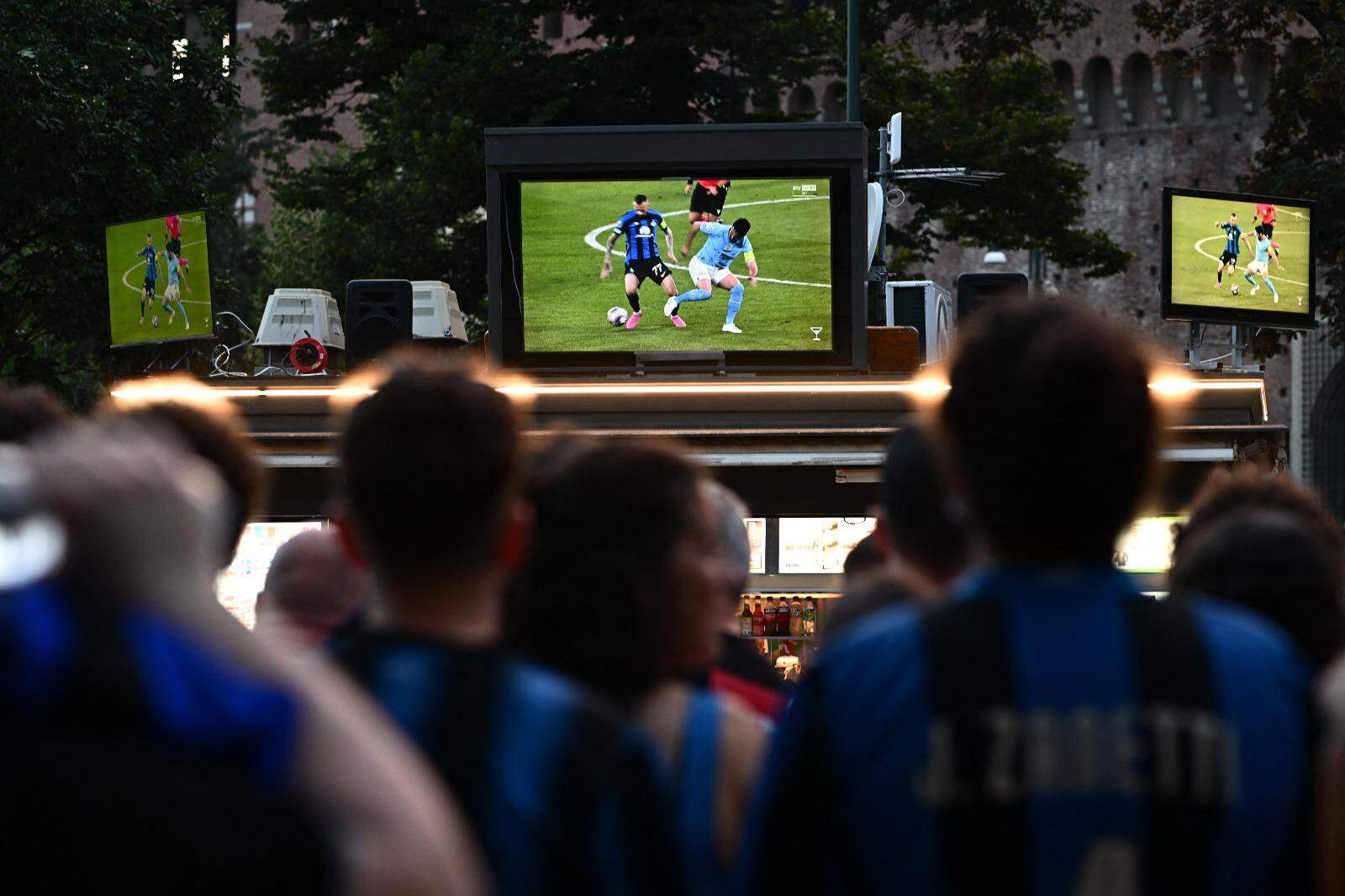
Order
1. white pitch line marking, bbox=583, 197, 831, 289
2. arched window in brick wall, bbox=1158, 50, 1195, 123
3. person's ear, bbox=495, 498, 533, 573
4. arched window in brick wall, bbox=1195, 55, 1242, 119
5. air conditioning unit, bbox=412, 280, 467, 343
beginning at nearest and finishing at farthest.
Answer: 1. person's ear, bbox=495, 498, 533, 573
2. white pitch line marking, bbox=583, 197, 831, 289
3. air conditioning unit, bbox=412, 280, 467, 343
4. arched window in brick wall, bbox=1195, 55, 1242, 119
5. arched window in brick wall, bbox=1158, 50, 1195, 123

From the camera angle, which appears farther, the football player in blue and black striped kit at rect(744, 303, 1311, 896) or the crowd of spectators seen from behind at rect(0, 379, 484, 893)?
the football player in blue and black striped kit at rect(744, 303, 1311, 896)

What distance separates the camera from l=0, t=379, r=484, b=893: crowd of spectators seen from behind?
148cm

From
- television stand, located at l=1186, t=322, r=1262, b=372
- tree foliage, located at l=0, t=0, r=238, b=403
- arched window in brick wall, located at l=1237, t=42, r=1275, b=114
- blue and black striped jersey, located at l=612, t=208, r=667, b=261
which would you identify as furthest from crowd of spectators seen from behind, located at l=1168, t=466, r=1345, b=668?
arched window in brick wall, located at l=1237, t=42, r=1275, b=114

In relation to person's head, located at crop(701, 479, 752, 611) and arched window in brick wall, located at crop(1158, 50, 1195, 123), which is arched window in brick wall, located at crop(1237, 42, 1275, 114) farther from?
person's head, located at crop(701, 479, 752, 611)

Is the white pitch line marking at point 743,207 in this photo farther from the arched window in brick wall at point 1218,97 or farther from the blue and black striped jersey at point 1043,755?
the arched window in brick wall at point 1218,97

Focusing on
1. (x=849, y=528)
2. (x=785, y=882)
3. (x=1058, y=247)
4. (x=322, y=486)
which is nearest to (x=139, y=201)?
(x=322, y=486)

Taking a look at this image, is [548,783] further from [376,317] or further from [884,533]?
[376,317]

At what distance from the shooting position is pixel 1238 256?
51.6ft

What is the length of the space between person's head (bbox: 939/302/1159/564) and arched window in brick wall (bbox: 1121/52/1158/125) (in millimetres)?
46658

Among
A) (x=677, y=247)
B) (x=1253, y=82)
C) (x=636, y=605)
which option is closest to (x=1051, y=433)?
(x=636, y=605)

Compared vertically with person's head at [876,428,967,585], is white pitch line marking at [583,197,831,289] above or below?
above

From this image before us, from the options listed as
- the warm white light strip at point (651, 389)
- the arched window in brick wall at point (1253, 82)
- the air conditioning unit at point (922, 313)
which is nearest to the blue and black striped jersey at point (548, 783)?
the warm white light strip at point (651, 389)

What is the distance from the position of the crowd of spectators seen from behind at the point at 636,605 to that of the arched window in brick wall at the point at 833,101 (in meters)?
44.9

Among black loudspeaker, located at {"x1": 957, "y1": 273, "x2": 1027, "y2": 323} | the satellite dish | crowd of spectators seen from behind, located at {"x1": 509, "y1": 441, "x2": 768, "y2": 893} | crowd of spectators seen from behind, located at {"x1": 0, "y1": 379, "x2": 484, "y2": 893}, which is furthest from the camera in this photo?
the satellite dish
